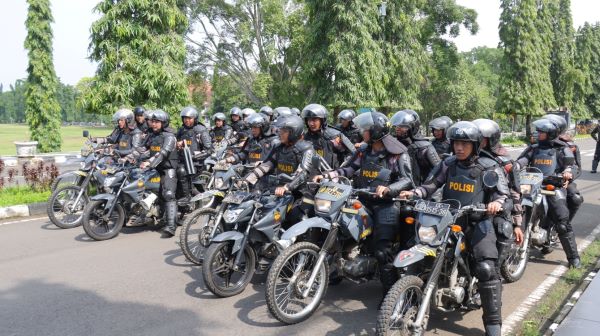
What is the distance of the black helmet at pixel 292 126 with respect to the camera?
18.4 feet

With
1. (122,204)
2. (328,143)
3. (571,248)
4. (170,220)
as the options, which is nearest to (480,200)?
(571,248)

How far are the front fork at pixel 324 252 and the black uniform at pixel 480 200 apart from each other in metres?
0.84

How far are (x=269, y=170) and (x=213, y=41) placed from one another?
75.1ft

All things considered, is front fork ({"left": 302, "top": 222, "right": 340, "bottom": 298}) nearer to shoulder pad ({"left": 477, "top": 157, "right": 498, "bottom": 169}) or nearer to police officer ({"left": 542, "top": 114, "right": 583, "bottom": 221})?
shoulder pad ({"left": 477, "top": 157, "right": 498, "bottom": 169})

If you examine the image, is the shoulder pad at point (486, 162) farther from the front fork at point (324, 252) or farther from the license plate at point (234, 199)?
the license plate at point (234, 199)

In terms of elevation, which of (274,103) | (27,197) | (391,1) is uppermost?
(391,1)

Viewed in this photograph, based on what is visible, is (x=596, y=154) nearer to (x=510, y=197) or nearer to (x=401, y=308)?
(x=510, y=197)

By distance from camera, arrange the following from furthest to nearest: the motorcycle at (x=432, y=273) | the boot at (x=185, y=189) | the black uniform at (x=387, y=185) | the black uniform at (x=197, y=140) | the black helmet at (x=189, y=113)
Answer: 1. the black uniform at (x=197, y=140)
2. the black helmet at (x=189, y=113)
3. the boot at (x=185, y=189)
4. the black uniform at (x=387, y=185)
5. the motorcycle at (x=432, y=273)

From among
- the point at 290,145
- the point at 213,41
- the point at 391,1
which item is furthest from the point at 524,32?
the point at 290,145

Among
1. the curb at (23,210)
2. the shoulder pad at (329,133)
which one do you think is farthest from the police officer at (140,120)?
the shoulder pad at (329,133)

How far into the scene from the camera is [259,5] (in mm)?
25672

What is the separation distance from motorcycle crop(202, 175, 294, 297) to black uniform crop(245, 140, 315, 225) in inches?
4.8

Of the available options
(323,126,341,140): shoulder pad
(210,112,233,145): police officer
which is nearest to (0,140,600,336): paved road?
(323,126,341,140): shoulder pad

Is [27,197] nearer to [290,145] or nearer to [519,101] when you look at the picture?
[290,145]
